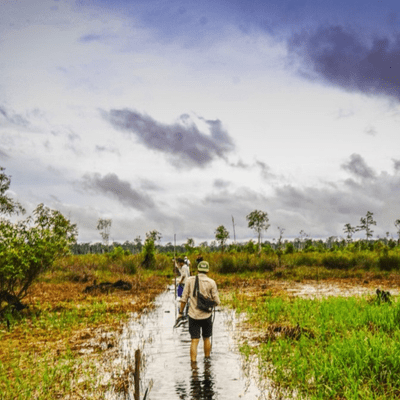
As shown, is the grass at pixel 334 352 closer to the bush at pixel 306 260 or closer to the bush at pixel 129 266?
the bush at pixel 129 266

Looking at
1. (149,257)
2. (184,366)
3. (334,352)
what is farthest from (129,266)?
(334,352)

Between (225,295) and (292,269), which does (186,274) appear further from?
(292,269)

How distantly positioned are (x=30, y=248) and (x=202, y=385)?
927cm

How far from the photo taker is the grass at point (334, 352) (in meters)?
6.39

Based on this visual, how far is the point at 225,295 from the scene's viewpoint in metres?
19.4

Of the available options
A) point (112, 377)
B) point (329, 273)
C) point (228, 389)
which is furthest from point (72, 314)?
point (329, 273)

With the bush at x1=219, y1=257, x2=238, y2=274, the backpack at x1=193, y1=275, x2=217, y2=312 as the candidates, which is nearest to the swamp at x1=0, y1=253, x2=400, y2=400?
the backpack at x1=193, y1=275, x2=217, y2=312

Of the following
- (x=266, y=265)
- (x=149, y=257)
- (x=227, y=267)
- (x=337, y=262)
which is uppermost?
(x=149, y=257)

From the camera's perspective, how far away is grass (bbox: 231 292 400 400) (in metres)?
6.39

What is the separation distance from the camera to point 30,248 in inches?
543

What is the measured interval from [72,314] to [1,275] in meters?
2.83

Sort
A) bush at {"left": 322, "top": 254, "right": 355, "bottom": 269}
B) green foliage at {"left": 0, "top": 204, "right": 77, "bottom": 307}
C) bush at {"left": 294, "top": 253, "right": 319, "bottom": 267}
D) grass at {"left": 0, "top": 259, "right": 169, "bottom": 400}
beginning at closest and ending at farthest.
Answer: grass at {"left": 0, "top": 259, "right": 169, "bottom": 400}
green foliage at {"left": 0, "top": 204, "right": 77, "bottom": 307}
bush at {"left": 322, "top": 254, "right": 355, "bottom": 269}
bush at {"left": 294, "top": 253, "right": 319, "bottom": 267}

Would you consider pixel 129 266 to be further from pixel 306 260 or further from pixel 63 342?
pixel 63 342

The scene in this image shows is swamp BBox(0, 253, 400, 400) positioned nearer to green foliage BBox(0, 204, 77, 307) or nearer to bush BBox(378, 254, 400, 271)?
green foliage BBox(0, 204, 77, 307)
